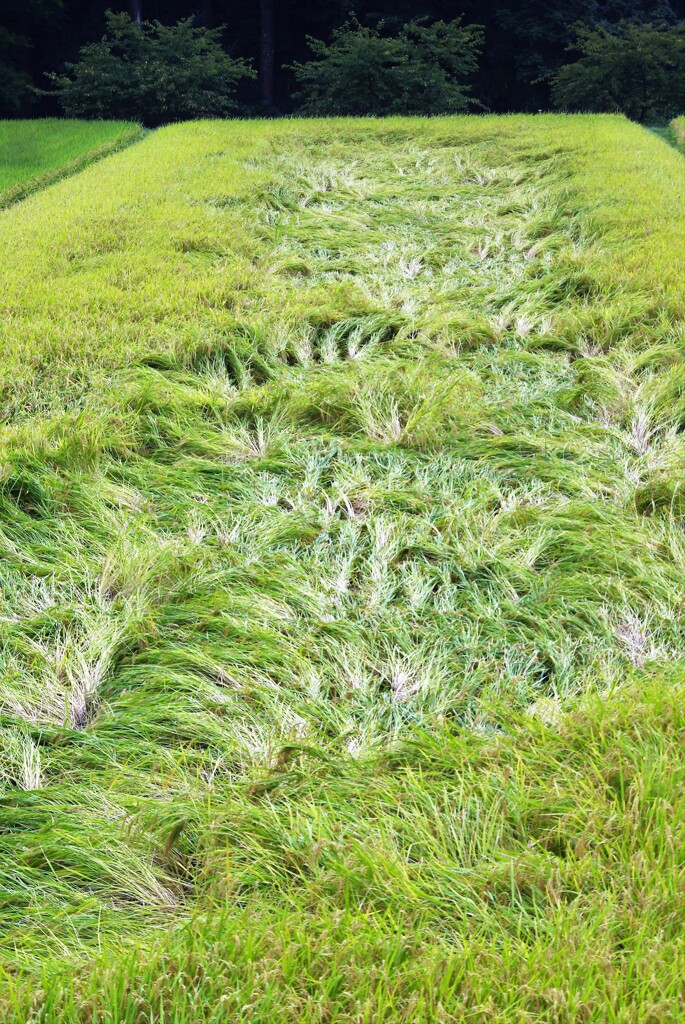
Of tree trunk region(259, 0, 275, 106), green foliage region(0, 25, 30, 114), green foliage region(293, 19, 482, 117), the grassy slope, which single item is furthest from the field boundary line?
tree trunk region(259, 0, 275, 106)

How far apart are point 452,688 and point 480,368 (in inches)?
75.0

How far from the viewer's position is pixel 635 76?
13680mm

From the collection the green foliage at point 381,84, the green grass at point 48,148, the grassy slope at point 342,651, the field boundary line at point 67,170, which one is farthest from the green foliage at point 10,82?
the grassy slope at point 342,651

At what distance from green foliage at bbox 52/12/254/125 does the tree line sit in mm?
27

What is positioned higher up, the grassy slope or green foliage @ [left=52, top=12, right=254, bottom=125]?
green foliage @ [left=52, top=12, right=254, bottom=125]

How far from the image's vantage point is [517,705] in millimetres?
1445

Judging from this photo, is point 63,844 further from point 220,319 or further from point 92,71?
point 92,71

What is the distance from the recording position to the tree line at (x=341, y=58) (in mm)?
13938

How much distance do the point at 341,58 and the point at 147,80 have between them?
12.2ft

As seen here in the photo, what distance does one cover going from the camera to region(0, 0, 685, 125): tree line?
13.9 meters

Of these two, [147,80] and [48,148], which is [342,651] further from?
[147,80]

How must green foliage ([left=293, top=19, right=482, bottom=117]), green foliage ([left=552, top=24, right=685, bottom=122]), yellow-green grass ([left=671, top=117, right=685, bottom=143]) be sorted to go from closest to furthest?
1. yellow-green grass ([left=671, top=117, right=685, bottom=143])
2. green foliage ([left=552, top=24, right=685, bottom=122])
3. green foliage ([left=293, top=19, right=482, bottom=117])

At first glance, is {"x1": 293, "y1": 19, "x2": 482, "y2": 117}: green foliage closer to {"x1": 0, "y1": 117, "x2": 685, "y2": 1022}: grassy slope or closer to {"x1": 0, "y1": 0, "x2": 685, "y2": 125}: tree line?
{"x1": 0, "y1": 0, "x2": 685, "y2": 125}: tree line

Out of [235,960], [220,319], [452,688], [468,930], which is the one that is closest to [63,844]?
[235,960]
